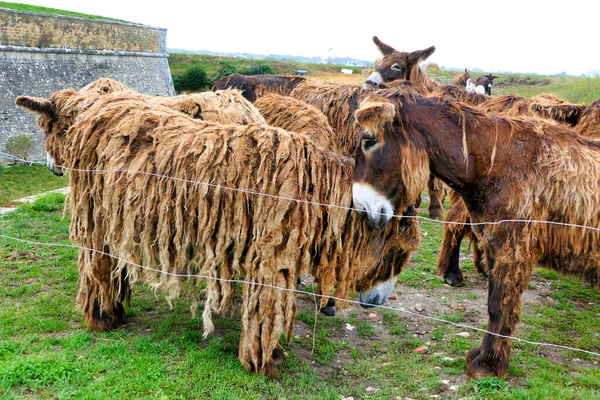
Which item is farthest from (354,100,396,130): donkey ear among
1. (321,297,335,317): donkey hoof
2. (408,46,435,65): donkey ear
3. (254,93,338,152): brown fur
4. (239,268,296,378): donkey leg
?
(408,46,435,65): donkey ear

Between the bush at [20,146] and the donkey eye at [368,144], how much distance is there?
19701mm

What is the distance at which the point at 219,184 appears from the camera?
4.32 metres

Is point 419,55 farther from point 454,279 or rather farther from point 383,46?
point 454,279

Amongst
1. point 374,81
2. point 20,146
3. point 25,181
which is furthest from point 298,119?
point 20,146

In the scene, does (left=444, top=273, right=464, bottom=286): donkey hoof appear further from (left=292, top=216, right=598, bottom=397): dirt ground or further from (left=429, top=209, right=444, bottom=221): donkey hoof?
(left=429, top=209, right=444, bottom=221): donkey hoof

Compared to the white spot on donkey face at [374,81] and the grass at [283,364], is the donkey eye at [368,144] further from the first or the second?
the white spot on donkey face at [374,81]

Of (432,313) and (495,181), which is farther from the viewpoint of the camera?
(432,313)

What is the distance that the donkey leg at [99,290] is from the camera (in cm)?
500

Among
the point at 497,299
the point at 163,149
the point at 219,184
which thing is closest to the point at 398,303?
the point at 497,299

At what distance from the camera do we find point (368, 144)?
13.9 ft

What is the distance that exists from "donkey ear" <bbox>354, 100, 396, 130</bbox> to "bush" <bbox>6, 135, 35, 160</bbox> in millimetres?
19792

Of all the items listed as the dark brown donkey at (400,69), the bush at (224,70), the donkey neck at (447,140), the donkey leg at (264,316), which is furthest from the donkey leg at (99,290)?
the bush at (224,70)

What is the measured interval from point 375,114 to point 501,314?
2.02 m

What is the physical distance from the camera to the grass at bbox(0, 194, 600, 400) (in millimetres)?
4086
